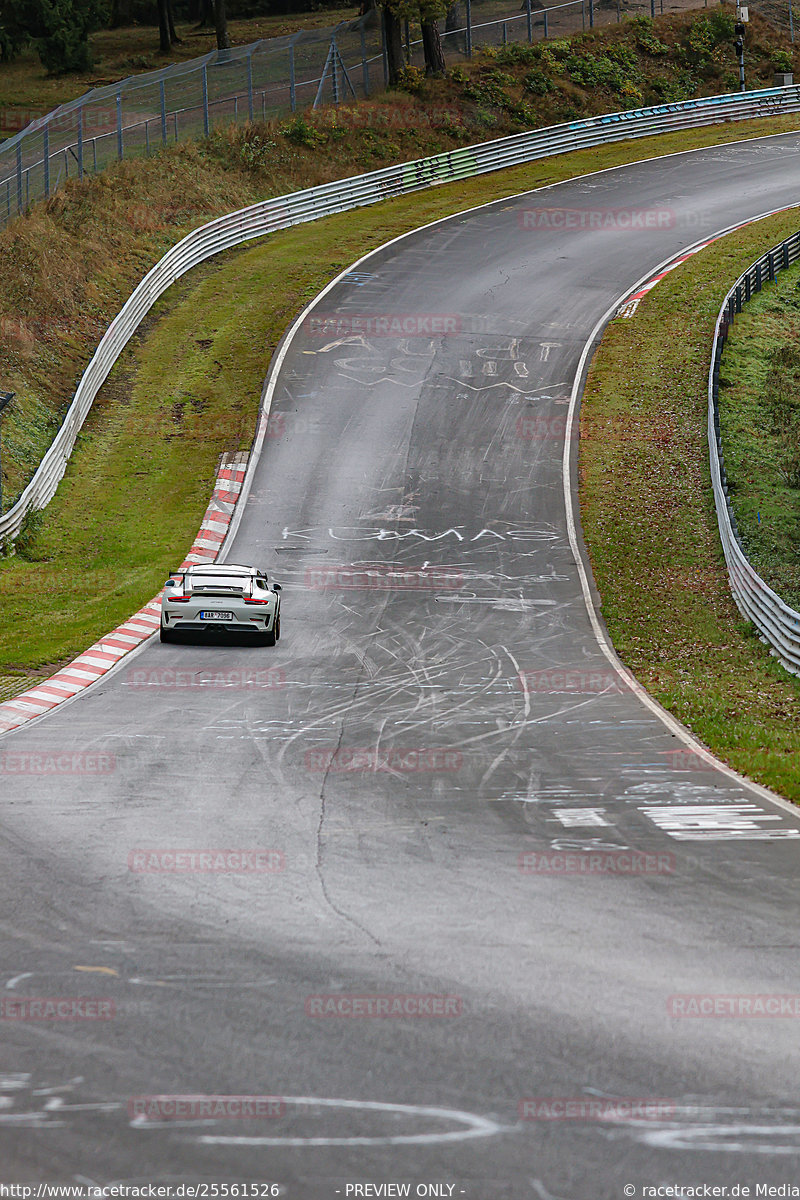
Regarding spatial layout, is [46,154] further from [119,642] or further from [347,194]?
[119,642]

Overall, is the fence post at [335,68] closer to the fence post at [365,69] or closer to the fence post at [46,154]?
the fence post at [365,69]

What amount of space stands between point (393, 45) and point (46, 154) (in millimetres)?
22721

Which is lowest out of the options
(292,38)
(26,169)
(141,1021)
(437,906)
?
(437,906)

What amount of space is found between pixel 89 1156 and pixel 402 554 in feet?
69.5

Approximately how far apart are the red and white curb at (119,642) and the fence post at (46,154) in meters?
16.8

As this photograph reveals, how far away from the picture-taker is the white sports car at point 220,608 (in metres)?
20.8

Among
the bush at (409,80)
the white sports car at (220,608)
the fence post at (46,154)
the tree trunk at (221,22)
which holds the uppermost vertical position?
the tree trunk at (221,22)

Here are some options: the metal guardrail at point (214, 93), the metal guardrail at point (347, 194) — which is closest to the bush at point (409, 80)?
the metal guardrail at point (214, 93)

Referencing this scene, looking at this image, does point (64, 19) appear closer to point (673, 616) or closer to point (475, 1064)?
point (673, 616)

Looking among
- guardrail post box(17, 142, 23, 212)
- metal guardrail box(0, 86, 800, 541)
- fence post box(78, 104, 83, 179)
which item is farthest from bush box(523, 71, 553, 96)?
guardrail post box(17, 142, 23, 212)

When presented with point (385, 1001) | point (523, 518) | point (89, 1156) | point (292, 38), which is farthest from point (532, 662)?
point (292, 38)

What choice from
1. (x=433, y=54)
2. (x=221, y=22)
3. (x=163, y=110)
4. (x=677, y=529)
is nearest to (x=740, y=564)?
(x=677, y=529)

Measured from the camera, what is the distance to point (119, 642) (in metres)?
21.5

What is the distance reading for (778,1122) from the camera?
6.94 metres
